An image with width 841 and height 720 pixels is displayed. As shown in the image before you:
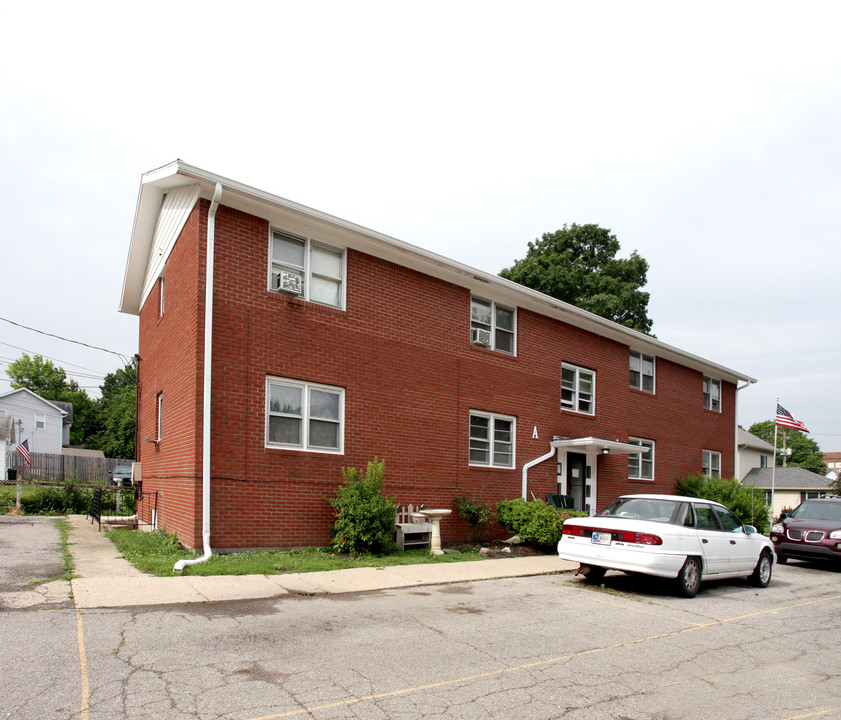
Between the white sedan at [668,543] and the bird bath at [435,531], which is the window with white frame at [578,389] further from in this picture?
the white sedan at [668,543]

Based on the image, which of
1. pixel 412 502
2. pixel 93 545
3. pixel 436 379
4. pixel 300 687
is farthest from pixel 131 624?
pixel 436 379

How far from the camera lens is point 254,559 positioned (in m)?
11.0

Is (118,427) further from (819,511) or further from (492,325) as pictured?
(819,511)

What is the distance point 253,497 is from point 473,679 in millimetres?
6994

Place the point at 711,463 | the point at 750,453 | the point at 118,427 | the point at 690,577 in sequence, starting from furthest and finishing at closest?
the point at 118,427 → the point at 750,453 → the point at 711,463 → the point at 690,577

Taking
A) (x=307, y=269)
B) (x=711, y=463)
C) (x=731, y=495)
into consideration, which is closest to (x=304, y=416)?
A: (x=307, y=269)

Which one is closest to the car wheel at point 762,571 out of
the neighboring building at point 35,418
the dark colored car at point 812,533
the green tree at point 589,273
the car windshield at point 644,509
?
the car windshield at point 644,509

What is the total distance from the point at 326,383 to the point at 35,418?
2002 inches

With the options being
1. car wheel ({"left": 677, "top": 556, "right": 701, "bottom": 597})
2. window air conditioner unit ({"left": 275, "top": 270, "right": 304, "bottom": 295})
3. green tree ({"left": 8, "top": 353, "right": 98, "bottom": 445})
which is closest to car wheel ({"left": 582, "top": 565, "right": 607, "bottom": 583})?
car wheel ({"left": 677, "top": 556, "right": 701, "bottom": 597})

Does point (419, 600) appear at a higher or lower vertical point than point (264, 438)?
lower

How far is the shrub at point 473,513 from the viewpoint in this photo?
592 inches

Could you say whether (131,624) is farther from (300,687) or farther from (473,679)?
(473,679)

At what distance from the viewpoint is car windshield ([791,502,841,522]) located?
51.5 feet

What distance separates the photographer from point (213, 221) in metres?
11.8
